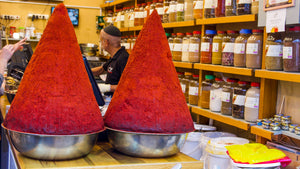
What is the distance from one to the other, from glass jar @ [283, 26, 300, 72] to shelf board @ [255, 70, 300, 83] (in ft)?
0.17

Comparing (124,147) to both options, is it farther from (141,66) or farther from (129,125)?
(141,66)

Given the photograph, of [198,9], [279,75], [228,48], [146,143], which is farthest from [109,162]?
[198,9]

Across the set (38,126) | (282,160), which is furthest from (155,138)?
(282,160)

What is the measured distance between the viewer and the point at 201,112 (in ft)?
8.63

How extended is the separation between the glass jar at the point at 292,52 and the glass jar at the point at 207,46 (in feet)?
2.40

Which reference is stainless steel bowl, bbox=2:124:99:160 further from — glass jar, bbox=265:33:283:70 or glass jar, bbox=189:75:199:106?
glass jar, bbox=189:75:199:106

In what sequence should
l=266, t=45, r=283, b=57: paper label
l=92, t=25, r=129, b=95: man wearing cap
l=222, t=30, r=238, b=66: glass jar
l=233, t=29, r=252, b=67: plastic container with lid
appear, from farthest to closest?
l=92, t=25, r=129, b=95: man wearing cap, l=222, t=30, r=238, b=66: glass jar, l=233, t=29, r=252, b=67: plastic container with lid, l=266, t=45, r=283, b=57: paper label

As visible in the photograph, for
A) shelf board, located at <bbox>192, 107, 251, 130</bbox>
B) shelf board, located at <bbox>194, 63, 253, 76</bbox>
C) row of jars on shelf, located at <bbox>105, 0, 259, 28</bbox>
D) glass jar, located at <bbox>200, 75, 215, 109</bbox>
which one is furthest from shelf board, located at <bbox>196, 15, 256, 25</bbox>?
shelf board, located at <bbox>192, 107, 251, 130</bbox>

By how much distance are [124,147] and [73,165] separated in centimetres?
16

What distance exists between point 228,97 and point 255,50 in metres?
0.40

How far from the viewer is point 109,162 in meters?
1.03

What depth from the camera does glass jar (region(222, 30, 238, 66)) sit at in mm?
2377

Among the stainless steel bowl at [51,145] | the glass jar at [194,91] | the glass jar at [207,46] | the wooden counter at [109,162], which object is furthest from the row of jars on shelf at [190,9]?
the stainless steel bowl at [51,145]

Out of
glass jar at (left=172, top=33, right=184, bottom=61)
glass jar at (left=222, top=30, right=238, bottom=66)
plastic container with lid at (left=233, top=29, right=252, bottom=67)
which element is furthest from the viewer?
glass jar at (left=172, top=33, right=184, bottom=61)
